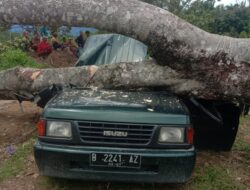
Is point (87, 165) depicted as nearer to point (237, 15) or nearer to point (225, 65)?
point (225, 65)

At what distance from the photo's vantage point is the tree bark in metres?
4.81

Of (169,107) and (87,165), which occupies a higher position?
(169,107)

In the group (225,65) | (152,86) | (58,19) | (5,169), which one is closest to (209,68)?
(225,65)

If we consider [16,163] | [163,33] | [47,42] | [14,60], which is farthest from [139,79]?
[47,42]

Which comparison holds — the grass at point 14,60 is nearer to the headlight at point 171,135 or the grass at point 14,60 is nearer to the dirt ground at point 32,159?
the dirt ground at point 32,159

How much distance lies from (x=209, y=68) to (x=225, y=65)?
0.19 meters

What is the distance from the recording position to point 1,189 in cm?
414

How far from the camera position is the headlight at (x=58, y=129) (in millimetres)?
3709

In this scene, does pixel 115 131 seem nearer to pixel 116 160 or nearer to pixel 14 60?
pixel 116 160

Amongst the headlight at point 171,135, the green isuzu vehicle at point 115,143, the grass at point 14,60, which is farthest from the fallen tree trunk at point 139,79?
the grass at point 14,60

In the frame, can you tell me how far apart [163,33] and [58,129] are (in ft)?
6.07

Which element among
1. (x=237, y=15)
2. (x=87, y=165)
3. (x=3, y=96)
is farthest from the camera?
(x=237, y=15)

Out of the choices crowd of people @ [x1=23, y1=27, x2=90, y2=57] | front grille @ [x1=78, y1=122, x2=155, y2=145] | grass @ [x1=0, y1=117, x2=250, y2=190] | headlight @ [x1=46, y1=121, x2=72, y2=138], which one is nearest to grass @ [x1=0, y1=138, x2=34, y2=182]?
grass @ [x1=0, y1=117, x2=250, y2=190]

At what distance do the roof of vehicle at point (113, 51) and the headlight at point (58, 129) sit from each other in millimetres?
2113
